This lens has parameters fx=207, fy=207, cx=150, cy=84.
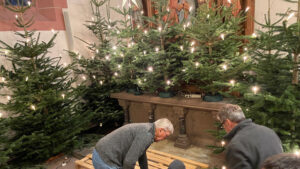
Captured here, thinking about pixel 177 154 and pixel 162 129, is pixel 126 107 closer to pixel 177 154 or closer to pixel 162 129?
pixel 177 154

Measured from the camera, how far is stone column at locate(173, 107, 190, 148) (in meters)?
4.65

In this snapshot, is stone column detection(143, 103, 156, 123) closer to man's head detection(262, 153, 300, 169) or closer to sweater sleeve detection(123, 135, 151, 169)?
sweater sleeve detection(123, 135, 151, 169)

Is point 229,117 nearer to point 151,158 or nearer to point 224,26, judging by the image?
point 151,158

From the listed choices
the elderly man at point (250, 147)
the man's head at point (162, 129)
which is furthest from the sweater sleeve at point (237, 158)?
the man's head at point (162, 129)

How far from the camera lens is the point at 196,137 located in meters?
4.79

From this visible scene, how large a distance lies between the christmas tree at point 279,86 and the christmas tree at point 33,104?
12.2 feet

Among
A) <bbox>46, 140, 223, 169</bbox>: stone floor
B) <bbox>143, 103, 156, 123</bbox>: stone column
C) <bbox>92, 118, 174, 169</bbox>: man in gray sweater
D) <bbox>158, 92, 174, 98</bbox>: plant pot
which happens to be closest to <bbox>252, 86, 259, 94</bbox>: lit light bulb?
<bbox>92, 118, 174, 169</bbox>: man in gray sweater

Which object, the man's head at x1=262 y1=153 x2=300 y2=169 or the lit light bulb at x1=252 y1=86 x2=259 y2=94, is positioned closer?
the man's head at x1=262 y1=153 x2=300 y2=169

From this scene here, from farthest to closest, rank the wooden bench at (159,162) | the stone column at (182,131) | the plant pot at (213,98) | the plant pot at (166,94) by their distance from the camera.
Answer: the plant pot at (166,94) → the stone column at (182,131) → the plant pot at (213,98) → the wooden bench at (159,162)

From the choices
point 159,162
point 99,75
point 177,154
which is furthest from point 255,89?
point 99,75

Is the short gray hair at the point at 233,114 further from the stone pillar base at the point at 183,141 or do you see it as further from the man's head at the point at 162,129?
the stone pillar base at the point at 183,141

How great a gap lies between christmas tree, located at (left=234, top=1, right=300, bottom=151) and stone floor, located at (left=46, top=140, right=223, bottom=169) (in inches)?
66.8

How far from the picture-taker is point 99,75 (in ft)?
19.2

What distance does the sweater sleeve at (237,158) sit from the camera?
1.81 metres
